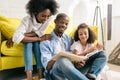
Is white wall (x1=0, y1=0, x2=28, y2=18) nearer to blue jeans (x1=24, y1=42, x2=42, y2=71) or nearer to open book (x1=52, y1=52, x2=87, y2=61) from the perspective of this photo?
blue jeans (x1=24, y1=42, x2=42, y2=71)

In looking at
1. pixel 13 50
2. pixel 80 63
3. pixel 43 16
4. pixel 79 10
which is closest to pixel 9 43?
pixel 13 50

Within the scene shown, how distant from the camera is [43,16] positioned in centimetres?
191

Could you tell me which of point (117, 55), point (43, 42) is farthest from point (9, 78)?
point (117, 55)

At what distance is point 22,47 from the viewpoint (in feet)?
6.78

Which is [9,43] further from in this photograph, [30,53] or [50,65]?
[50,65]

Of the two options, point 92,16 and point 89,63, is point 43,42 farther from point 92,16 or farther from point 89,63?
point 92,16

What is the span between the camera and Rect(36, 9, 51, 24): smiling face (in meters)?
1.88

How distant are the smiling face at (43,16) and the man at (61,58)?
12cm

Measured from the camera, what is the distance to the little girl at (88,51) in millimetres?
1690

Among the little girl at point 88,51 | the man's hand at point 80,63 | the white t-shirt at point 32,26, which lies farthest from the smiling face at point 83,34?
the white t-shirt at point 32,26

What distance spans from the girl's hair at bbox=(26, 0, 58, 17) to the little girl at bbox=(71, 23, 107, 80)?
353mm

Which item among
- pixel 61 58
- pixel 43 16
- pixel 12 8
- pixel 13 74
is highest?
pixel 12 8

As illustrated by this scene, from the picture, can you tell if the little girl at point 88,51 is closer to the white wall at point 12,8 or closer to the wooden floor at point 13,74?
the wooden floor at point 13,74

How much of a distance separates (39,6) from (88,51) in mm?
609
